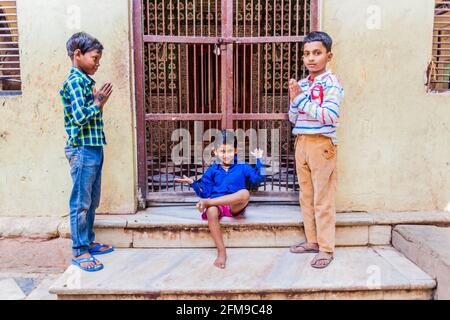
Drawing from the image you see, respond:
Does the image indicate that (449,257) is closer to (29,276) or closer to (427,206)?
(427,206)

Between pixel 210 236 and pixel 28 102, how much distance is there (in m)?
2.06

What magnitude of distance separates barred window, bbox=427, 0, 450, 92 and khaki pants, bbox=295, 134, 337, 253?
1.37 meters

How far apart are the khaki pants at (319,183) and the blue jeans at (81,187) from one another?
65.4 inches

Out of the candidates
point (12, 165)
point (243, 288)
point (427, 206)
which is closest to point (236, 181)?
point (243, 288)

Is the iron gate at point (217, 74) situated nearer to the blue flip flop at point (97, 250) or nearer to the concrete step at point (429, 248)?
the blue flip flop at point (97, 250)

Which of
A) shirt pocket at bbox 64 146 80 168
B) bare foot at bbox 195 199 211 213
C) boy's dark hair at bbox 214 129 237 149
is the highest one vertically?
boy's dark hair at bbox 214 129 237 149

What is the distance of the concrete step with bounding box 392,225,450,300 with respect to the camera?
2869 millimetres

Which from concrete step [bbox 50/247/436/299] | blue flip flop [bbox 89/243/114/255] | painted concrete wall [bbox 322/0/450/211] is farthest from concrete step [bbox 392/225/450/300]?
blue flip flop [bbox 89/243/114/255]

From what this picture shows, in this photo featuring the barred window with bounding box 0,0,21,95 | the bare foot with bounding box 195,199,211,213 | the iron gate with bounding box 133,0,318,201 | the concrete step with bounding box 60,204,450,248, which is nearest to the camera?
the bare foot with bounding box 195,199,211,213

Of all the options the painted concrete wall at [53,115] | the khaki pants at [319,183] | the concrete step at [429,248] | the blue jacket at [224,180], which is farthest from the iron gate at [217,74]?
the concrete step at [429,248]

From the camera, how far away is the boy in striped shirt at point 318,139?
2.99 metres

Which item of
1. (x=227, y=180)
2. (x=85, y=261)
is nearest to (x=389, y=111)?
(x=227, y=180)

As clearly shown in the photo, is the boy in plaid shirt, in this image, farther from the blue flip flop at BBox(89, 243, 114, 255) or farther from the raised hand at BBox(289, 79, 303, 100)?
the raised hand at BBox(289, 79, 303, 100)
